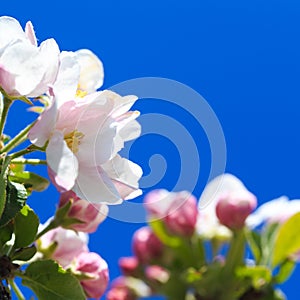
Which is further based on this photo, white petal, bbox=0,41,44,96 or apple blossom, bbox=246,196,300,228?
apple blossom, bbox=246,196,300,228

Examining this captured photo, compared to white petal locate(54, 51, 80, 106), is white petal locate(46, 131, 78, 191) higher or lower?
lower

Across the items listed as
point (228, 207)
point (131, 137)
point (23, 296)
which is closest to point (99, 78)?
point (131, 137)

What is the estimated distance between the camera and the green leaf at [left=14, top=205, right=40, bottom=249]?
995mm

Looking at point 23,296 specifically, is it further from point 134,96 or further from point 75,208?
point 134,96

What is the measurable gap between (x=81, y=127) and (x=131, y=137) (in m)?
0.09

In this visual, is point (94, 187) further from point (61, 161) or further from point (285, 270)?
point (285, 270)

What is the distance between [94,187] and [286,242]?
1255mm

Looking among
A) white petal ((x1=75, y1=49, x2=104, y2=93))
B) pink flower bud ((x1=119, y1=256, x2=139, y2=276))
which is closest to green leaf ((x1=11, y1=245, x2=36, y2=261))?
white petal ((x1=75, y1=49, x2=104, y2=93))

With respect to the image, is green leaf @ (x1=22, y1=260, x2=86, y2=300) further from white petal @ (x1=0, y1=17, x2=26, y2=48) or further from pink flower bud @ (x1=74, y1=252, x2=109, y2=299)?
white petal @ (x1=0, y1=17, x2=26, y2=48)

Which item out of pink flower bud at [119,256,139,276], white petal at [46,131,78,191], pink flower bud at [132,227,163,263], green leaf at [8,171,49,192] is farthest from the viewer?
pink flower bud at [119,256,139,276]

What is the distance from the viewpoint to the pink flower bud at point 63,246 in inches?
44.8

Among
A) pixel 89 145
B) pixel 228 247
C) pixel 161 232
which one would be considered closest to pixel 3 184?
pixel 89 145

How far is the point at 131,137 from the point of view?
948 mm

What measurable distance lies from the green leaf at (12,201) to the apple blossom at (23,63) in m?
0.11
